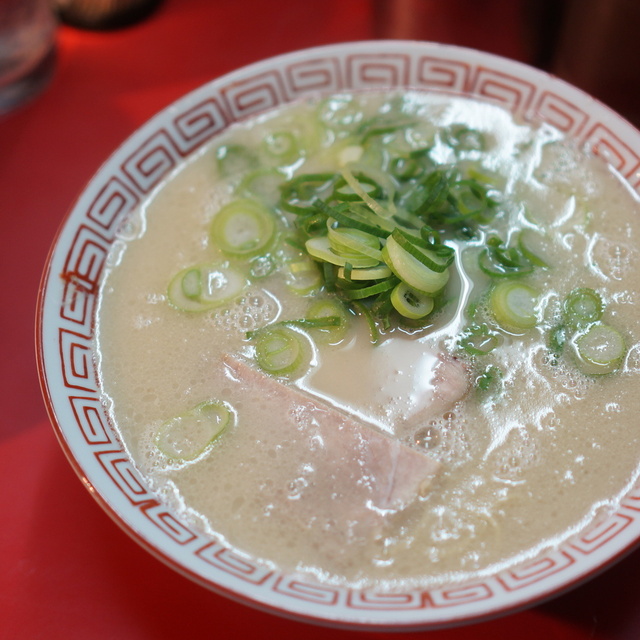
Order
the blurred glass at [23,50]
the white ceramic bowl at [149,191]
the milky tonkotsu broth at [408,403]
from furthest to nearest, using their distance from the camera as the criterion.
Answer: the blurred glass at [23,50]
the milky tonkotsu broth at [408,403]
the white ceramic bowl at [149,191]

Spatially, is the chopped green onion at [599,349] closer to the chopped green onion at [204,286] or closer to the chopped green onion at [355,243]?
A: the chopped green onion at [355,243]

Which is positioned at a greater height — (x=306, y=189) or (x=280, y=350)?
(x=306, y=189)

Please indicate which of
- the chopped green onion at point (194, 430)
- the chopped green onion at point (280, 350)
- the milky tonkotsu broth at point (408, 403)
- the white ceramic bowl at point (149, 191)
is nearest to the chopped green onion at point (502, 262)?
the milky tonkotsu broth at point (408, 403)

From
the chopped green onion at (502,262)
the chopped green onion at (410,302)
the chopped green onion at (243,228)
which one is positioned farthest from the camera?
the chopped green onion at (243,228)

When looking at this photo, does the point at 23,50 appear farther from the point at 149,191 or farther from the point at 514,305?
the point at 514,305

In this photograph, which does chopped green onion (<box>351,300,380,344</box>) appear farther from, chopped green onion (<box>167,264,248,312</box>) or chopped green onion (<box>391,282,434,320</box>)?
chopped green onion (<box>167,264,248,312</box>)

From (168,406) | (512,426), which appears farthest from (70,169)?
(512,426)

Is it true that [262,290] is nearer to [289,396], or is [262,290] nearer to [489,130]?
[289,396]

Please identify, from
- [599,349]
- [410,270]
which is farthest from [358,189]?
[599,349]
